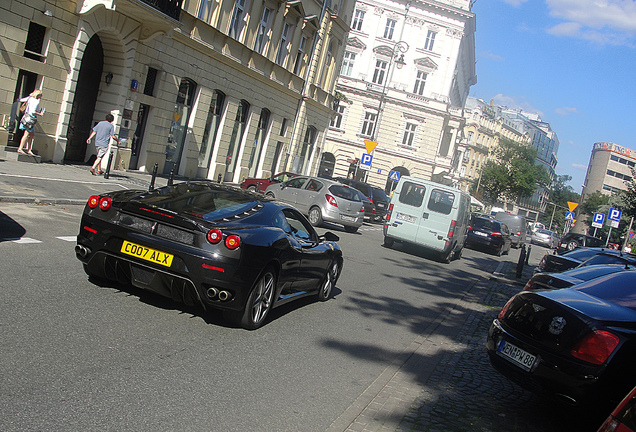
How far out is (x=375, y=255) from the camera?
16.5m

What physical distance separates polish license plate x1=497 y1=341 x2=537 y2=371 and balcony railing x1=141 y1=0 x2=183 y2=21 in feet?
54.6

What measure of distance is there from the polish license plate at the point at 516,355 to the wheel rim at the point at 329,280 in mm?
3453

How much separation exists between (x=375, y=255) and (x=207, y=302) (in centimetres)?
1061

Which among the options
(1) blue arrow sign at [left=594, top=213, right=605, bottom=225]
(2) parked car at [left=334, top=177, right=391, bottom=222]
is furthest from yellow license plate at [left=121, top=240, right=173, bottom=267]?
(1) blue arrow sign at [left=594, top=213, right=605, bottom=225]

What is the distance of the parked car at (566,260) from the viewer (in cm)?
1343

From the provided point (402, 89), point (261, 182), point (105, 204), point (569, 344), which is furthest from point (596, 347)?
point (402, 89)

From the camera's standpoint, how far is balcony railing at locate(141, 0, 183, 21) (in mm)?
19408

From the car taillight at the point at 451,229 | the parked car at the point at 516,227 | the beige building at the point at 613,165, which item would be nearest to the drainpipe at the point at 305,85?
the parked car at the point at 516,227

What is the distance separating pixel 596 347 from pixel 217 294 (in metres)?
3.50

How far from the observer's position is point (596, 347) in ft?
17.1

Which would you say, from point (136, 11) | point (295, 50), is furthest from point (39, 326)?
point (295, 50)

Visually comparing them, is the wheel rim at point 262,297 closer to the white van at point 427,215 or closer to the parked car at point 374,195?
the white van at point 427,215

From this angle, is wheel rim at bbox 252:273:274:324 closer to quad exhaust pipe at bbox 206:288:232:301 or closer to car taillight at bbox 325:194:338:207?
quad exhaust pipe at bbox 206:288:232:301

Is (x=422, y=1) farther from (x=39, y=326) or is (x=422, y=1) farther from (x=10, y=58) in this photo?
(x=39, y=326)
